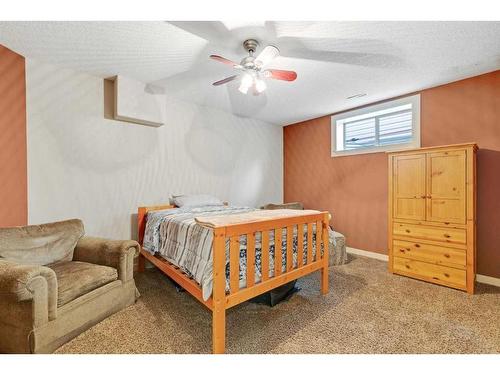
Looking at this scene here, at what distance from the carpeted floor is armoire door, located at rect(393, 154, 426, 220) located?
829 mm

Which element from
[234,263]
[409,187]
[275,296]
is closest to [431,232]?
[409,187]

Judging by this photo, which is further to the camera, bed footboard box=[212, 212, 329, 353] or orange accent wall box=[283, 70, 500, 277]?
orange accent wall box=[283, 70, 500, 277]

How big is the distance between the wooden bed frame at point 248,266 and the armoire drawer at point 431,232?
3.89ft

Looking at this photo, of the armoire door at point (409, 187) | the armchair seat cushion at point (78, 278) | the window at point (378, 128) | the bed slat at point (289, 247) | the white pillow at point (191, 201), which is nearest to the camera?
the armchair seat cushion at point (78, 278)

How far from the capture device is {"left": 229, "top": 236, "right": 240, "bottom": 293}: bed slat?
1.66 meters

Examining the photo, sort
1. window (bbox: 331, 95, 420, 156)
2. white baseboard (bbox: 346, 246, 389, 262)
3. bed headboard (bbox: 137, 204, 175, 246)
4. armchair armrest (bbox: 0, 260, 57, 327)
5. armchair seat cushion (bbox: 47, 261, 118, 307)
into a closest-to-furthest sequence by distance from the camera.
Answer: armchair armrest (bbox: 0, 260, 57, 327) → armchair seat cushion (bbox: 47, 261, 118, 307) → bed headboard (bbox: 137, 204, 175, 246) → window (bbox: 331, 95, 420, 156) → white baseboard (bbox: 346, 246, 389, 262)

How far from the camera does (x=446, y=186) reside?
2.60 m

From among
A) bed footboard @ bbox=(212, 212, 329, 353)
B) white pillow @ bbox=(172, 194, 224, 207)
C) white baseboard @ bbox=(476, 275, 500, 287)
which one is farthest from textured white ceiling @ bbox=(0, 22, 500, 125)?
white baseboard @ bbox=(476, 275, 500, 287)

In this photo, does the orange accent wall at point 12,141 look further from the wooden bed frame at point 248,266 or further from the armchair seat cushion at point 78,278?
the wooden bed frame at point 248,266

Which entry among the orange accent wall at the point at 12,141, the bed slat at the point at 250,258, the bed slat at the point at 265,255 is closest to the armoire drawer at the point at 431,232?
the bed slat at the point at 265,255

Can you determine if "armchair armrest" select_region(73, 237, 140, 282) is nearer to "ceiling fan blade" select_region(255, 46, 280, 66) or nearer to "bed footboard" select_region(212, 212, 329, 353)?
"bed footboard" select_region(212, 212, 329, 353)

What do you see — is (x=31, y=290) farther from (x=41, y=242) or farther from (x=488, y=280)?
(x=488, y=280)

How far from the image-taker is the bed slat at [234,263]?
1.66m

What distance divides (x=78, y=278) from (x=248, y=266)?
1.30m
